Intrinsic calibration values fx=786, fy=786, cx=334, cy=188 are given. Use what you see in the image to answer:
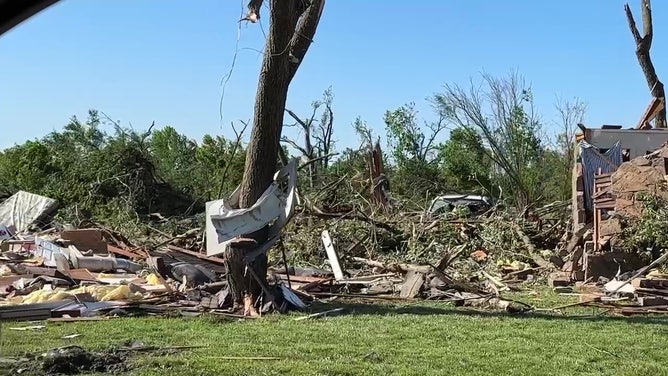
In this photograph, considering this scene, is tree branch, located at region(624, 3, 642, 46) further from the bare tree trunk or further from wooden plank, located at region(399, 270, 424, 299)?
wooden plank, located at region(399, 270, 424, 299)

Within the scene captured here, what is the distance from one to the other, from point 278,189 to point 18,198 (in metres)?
14.1

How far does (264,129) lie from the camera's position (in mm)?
10773

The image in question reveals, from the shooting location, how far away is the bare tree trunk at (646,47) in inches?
987

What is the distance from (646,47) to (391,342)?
21110 millimetres

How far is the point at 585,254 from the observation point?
14.5 m

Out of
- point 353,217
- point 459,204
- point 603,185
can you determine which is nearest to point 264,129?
point 353,217

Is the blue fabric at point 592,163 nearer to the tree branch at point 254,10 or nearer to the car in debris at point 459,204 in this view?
the car in debris at point 459,204

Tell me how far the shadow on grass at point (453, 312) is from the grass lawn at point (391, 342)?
1.2 inches

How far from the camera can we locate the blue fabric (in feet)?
56.3

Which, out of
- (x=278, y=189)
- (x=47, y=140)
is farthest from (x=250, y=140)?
(x=47, y=140)

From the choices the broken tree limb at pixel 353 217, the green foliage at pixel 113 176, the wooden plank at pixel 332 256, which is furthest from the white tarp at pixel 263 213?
the green foliage at pixel 113 176

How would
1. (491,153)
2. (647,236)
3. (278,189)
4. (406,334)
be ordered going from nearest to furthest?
(406,334) < (278,189) < (647,236) < (491,153)

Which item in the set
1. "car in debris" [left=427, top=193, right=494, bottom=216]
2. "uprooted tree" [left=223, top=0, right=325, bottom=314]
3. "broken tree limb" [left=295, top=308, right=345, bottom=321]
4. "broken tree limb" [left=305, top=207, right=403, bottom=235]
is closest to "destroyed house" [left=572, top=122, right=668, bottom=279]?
"car in debris" [left=427, top=193, right=494, bottom=216]

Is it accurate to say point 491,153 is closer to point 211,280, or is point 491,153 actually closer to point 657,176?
point 657,176
